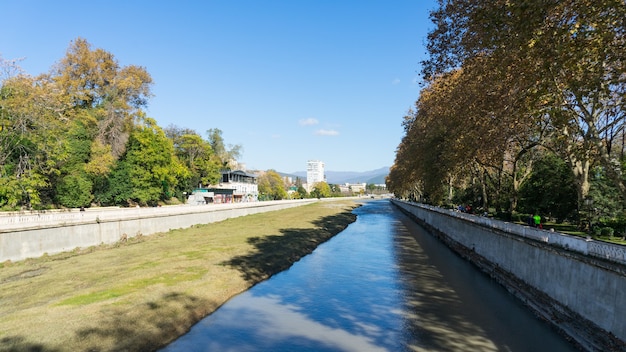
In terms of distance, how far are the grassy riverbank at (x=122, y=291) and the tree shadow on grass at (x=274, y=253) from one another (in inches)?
3.9

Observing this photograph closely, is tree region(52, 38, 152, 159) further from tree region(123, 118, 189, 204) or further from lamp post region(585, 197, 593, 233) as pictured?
lamp post region(585, 197, 593, 233)

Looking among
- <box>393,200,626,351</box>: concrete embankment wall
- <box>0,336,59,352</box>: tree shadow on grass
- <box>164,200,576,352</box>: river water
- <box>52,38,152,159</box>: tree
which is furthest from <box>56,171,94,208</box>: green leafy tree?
<box>393,200,626,351</box>: concrete embankment wall

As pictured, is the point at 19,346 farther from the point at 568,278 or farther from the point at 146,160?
the point at 146,160

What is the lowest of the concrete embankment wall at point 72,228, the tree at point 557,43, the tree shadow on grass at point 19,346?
the tree shadow on grass at point 19,346

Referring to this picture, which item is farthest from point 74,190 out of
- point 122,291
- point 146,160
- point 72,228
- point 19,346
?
point 19,346

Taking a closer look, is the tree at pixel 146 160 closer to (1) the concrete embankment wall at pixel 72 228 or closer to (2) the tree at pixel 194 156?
(1) the concrete embankment wall at pixel 72 228

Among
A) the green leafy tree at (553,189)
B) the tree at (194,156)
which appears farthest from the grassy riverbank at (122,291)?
the tree at (194,156)

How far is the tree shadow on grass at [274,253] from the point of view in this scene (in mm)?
25508

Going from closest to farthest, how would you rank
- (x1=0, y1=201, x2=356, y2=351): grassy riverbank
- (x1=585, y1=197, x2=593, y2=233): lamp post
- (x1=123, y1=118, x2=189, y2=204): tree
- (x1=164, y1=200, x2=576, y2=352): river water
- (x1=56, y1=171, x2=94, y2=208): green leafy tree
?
(x1=0, y1=201, x2=356, y2=351): grassy riverbank < (x1=164, y1=200, x2=576, y2=352): river water < (x1=585, y1=197, x2=593, y2=233): lamp post < (x1=56, y1=171, x2=94, y2=208): green leafy tree < (x1=123, y1=118, x2=189, y2=204): tree

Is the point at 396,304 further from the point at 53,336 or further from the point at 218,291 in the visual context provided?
the point at 53,336

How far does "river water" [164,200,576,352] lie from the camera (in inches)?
555

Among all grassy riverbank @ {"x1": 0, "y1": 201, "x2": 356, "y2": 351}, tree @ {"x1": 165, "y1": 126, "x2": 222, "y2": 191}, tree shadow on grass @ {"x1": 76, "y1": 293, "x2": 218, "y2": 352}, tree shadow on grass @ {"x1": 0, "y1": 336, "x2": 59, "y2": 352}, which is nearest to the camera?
tree shadow on grass @ {"x1": 0, "y1": 336, "x2": 59, "y2": 352}

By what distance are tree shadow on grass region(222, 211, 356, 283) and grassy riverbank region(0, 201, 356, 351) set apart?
3.9 inches

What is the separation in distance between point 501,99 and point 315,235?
1179 inches
